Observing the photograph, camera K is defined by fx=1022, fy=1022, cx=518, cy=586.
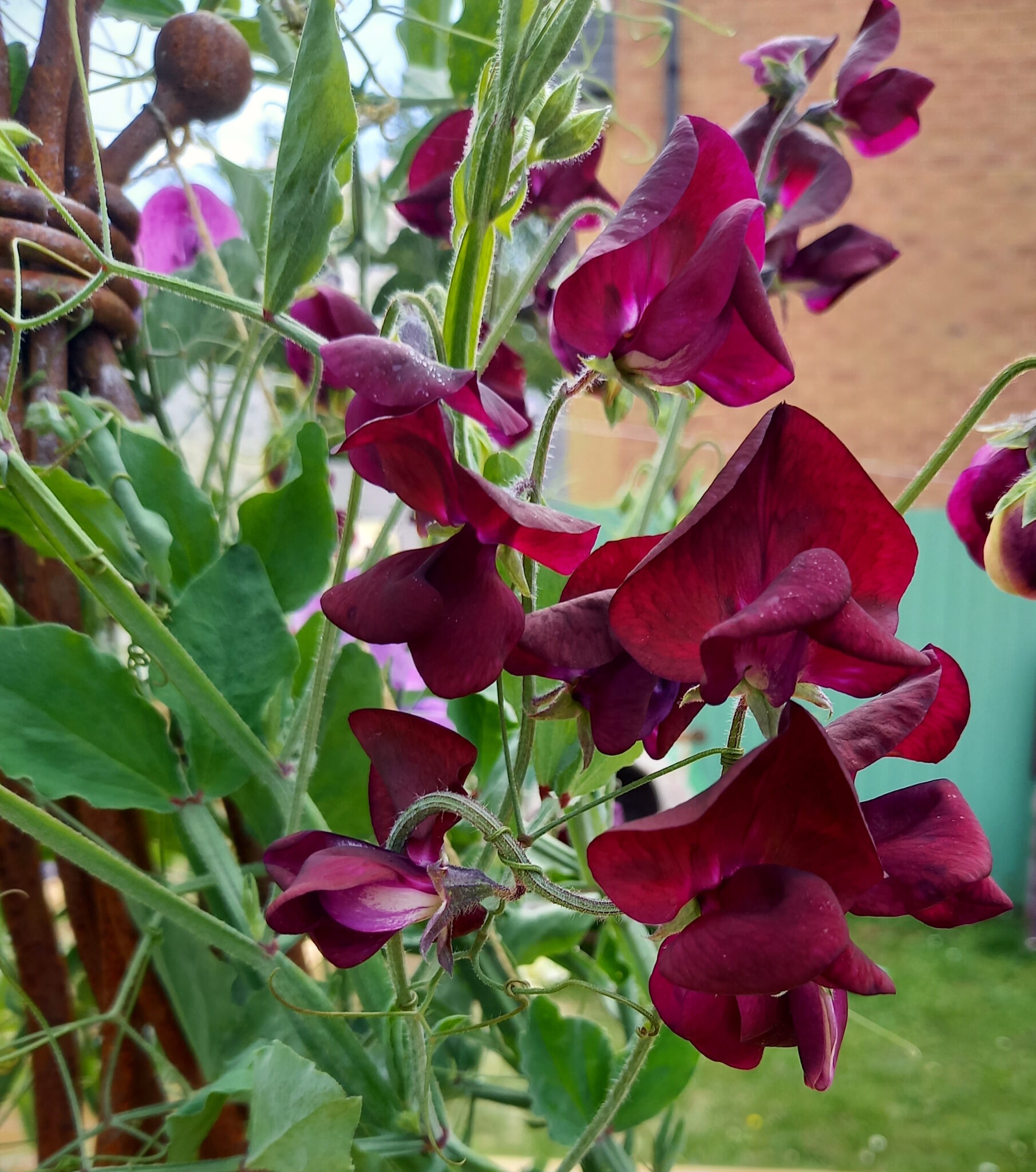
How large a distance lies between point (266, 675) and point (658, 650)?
6.5 inches

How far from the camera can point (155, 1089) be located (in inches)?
17.8

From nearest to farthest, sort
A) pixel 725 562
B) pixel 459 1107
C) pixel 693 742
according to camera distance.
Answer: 1. pixel 725 562
2. pixel 459 1107
3. pixel 693 742

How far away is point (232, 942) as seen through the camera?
Result: 0.28 meters

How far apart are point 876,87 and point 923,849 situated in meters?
0.33

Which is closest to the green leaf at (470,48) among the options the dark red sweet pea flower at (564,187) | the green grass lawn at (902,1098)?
the dark red sweet pea flower at (564,187)

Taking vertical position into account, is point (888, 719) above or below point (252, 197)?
below

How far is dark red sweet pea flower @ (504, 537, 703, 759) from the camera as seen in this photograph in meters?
0.19

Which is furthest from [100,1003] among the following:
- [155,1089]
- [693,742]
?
[693,742]

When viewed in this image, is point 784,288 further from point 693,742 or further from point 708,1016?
point 693,742

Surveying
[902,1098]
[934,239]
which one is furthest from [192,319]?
[934,239]

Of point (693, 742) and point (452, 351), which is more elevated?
point (452, 351)

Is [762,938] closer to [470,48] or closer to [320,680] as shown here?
[320,680]

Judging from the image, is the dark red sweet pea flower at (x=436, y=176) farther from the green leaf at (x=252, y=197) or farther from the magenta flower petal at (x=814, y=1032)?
the magenta flower petal at (x=814, y=1032)

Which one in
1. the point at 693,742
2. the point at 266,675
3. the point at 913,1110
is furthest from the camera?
the point at 693,742
